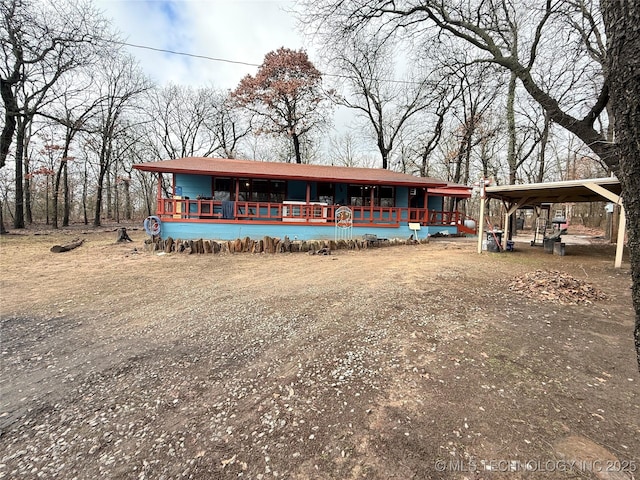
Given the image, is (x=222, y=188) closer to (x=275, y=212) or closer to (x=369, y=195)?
(x=275, y=212)

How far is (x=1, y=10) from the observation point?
1020 centimetres

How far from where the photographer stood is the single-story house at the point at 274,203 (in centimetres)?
1123

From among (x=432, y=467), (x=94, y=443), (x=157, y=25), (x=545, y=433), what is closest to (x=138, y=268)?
(x=94, y=443)

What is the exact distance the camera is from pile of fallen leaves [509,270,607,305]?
Result: 15.1ft

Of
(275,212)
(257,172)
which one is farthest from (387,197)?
(257,172)

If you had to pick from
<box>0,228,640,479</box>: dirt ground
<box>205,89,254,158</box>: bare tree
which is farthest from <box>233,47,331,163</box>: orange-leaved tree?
<box>0,228,640,479</box>: dirt ground

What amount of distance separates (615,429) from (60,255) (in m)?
12.2

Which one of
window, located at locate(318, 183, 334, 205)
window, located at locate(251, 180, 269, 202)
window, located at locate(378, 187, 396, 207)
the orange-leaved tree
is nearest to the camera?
window, located at locate(251, 180, 269, 202)

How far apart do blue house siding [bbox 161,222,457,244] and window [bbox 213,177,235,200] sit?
2.44 m

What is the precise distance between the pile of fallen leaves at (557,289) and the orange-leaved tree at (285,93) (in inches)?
673

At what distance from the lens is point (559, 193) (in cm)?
935

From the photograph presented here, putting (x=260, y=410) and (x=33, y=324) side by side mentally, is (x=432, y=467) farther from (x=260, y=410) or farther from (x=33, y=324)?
(x=33, y=324)

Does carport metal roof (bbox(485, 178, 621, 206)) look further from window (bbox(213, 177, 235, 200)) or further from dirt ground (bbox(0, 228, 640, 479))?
window (bbox(213, 177, 235, 200))

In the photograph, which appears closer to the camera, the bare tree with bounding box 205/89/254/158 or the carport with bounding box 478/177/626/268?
the carport with bounding box 478/177/626/268
